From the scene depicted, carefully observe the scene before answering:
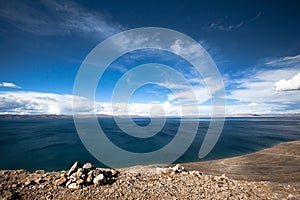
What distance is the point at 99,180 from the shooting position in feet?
29.3

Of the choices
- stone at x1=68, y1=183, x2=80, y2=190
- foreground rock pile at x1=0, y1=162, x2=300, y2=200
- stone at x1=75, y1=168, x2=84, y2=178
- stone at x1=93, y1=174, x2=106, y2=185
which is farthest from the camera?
stone at x1=75, y1=168, x2=84, y2=178

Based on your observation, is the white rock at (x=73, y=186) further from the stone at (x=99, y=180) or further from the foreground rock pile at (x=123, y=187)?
the stone at (x=99, y=180)

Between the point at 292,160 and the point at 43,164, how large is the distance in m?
44.3

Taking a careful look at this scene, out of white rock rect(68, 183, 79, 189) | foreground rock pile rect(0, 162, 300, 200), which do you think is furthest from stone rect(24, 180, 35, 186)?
white rock rect(68, 183, 79, 189)

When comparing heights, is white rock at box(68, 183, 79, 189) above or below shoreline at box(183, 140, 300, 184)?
above

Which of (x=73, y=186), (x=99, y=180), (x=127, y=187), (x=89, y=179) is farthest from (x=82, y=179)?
(x=127, y=187)

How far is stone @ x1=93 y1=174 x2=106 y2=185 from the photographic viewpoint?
8.90 m

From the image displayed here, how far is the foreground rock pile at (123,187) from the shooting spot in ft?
26.6

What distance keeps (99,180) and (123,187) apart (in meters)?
1.30

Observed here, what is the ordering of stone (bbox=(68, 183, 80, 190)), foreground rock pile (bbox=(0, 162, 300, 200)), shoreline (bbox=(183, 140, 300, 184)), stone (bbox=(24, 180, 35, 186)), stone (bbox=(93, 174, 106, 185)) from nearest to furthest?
foreground rock pile (bbox=(0, 162, 300, 200))
stone (bbox=(68, 183, 80, 190))
stone (bbox=(24, 180, 35, 186))
stone (bbox=(93, 174, 106, 185))
shoreline (bbox=(183, 140, 300, 184))

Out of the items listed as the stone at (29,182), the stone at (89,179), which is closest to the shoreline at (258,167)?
the stone at (89,179)

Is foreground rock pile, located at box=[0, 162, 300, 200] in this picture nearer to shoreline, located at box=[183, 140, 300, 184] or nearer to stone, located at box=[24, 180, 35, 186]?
stone, located at box=[24, 180, 35, 186]

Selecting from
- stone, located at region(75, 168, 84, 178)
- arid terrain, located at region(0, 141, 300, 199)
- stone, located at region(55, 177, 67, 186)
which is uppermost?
stone, located at region(75, 168, 84, 178)

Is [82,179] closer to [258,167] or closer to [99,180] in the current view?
[99,180]
